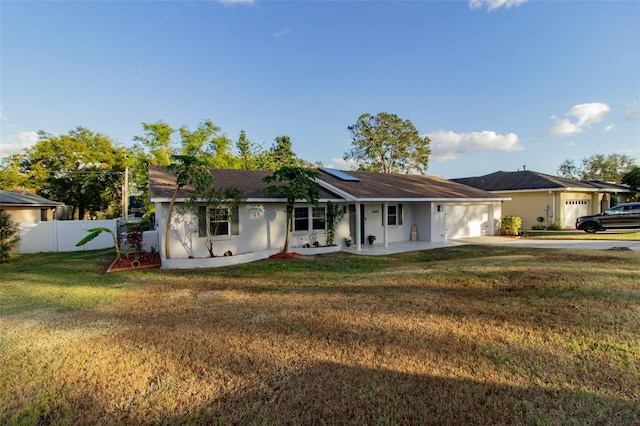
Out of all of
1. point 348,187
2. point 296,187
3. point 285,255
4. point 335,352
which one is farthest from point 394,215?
point 335,352

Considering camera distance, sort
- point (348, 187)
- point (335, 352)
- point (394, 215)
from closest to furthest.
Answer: point (335, 352), point (348, 187), point (394, 215)

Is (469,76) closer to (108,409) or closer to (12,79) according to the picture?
(108,409)

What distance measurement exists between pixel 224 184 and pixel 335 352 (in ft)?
37.5

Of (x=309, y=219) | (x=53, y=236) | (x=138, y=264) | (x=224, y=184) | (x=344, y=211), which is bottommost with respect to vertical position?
(x=138, y=264)

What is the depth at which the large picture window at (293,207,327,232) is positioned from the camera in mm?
14109

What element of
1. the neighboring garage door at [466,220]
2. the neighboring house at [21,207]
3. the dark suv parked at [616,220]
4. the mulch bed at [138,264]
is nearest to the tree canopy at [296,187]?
the mulch bed at [138,264]

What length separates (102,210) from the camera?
113ft

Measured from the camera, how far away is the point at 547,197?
21.8 m

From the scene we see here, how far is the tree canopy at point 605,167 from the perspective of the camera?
45.8 m

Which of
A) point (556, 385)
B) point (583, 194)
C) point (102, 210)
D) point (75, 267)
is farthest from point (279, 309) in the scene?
point (102, 210)

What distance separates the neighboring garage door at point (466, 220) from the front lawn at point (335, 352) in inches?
399

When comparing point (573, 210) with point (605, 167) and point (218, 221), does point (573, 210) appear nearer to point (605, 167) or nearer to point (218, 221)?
point (218, 221)

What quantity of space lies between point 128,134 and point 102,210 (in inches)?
420

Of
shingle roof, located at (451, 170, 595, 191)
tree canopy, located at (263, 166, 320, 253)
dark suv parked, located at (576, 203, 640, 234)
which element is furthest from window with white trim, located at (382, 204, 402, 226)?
dark suv parked, located at (576, 203, 640, 234)
